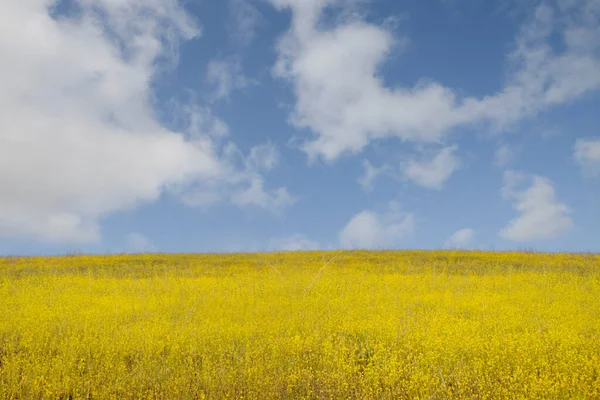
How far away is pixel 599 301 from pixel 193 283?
13.3 metres

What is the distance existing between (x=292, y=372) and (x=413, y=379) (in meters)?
2.08

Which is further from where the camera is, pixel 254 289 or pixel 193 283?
pixel 193 283

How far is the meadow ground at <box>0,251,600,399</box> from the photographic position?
24.4 ft

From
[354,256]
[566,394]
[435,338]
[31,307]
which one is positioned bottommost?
[566,394]

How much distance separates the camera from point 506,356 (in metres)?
8.87

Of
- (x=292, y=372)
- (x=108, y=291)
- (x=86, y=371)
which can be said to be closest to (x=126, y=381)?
(x=86, y=371)

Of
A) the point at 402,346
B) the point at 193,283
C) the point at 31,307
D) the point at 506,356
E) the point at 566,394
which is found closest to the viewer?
the point at 566,394

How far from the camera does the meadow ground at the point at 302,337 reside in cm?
744

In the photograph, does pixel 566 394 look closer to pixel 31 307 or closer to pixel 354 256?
pixel 31 307

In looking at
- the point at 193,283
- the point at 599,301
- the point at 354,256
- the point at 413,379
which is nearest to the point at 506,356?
the point at 413,379

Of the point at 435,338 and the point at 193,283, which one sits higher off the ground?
the point at 193,283

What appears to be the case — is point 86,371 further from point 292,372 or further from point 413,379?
point 413,379

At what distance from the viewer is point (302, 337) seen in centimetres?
992

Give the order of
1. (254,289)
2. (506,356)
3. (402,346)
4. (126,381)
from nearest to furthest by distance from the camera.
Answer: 1. (126,381)
2. (506,356)
3. (402,346)
4. (254,289)
